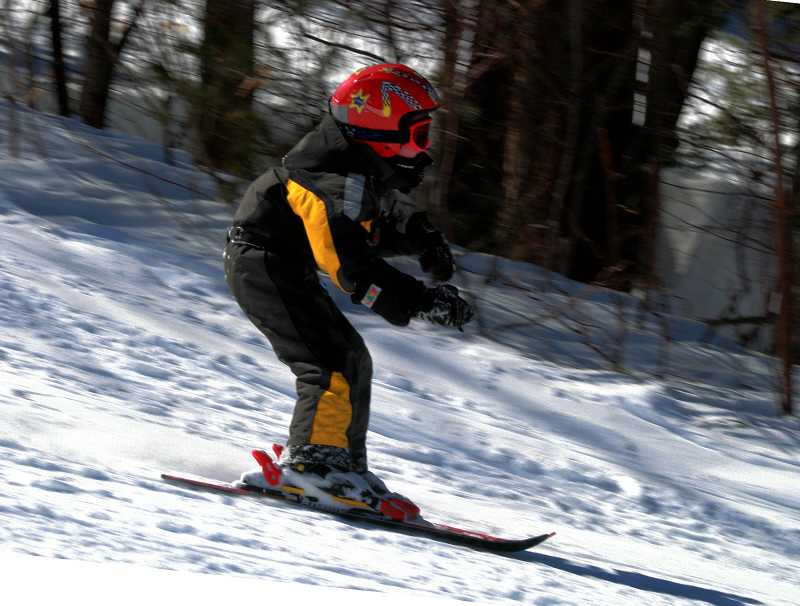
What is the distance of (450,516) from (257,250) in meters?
1.32

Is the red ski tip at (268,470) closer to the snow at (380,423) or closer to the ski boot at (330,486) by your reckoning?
the ski boot at (330,486)

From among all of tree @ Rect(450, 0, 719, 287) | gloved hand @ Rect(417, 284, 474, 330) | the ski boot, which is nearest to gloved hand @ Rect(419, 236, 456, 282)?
gloved hand @ Rect(417, 284, 474, 330)

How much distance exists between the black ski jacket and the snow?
0.87 m

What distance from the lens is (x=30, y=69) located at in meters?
8.93

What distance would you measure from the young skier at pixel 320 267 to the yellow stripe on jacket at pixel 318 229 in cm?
1

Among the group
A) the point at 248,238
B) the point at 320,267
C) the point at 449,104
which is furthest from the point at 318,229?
the point at 449,104

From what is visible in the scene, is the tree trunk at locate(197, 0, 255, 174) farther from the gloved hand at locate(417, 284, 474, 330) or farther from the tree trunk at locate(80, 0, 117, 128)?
the gloved hand at locate(417, 284, 474, 330)

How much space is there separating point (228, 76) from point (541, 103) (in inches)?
85.8

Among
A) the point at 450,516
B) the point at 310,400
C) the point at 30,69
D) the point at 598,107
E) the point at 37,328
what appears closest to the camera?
the point at 310,400

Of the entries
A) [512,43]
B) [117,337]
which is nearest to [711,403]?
[512,43]

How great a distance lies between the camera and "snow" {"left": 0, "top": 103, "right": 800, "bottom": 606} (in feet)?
11.8

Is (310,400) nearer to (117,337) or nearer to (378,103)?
(378,103)

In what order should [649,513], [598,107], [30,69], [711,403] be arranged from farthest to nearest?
[30,69] < [598,107] < [711,403] < [649,513]

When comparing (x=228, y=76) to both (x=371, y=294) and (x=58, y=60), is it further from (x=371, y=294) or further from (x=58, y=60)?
(x=371, y=294)
